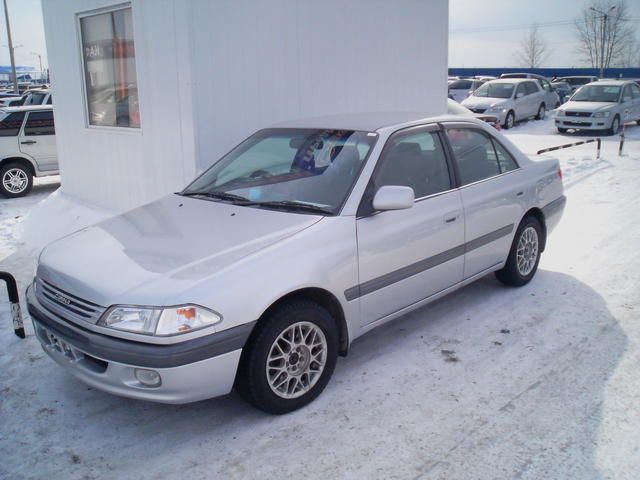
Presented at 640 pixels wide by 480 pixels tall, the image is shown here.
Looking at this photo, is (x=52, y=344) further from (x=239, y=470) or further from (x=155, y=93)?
(x=155, y=93)

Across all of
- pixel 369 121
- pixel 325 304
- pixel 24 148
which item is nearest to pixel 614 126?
pixel 24 148

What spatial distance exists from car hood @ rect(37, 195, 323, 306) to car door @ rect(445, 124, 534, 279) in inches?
59.9

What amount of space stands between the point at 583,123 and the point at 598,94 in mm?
1775

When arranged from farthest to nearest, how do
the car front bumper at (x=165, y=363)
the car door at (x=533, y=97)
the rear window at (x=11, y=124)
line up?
the car door at (x=533, y=97) < the rear window at (x=11, y=124) < the car front bumper at (x=165, y=363)

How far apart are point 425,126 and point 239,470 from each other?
2839 millimetres

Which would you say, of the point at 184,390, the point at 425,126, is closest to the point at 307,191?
the point at 425,126

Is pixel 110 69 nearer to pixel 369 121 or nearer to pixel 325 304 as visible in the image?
pixel 369 121

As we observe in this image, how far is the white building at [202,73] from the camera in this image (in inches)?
270

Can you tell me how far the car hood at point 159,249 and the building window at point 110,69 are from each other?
13.0 feet

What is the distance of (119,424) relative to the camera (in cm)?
361

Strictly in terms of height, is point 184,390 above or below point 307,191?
below

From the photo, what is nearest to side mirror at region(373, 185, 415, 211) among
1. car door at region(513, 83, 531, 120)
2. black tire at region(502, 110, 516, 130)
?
black tire at region(502, 110, 516, 130)

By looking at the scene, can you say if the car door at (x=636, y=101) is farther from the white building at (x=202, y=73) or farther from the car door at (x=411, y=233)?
the car door at (x=411, y=233)

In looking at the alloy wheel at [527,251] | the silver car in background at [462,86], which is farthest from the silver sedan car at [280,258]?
the silver car in background at [462,86]
